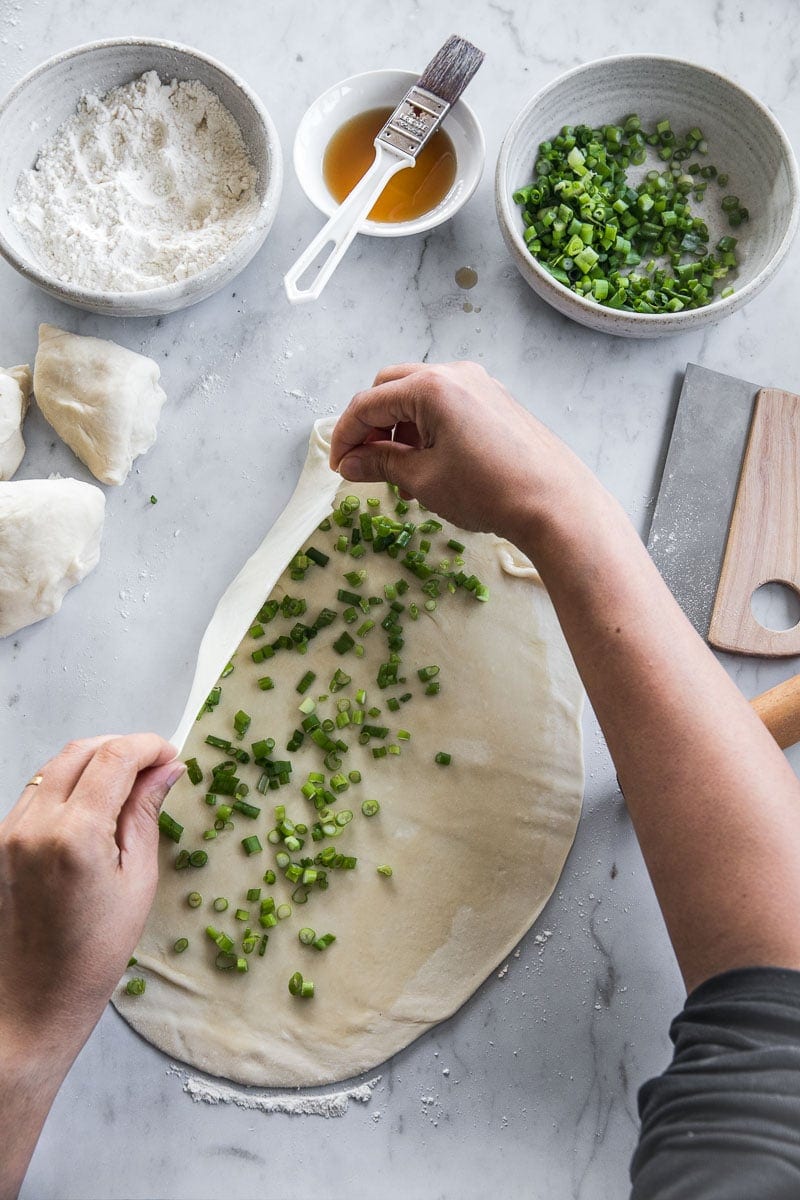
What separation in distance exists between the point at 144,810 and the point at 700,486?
Answer: 930 mm

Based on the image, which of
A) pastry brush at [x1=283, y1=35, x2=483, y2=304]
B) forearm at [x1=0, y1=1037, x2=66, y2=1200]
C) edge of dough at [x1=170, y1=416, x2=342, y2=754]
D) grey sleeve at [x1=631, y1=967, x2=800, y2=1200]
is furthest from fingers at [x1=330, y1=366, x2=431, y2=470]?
forearm at [x1=0, y1=1037, x2=66, y2=1200]

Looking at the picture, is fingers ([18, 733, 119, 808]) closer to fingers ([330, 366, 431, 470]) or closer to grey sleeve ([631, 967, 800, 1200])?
fingers ([330, 366, 431, 470])

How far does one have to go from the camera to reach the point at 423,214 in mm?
1552

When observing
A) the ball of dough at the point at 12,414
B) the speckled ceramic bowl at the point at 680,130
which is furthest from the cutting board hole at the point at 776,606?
the ball of dough at the point at 12,414

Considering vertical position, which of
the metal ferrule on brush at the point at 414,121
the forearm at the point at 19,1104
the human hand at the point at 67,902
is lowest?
the forearm at the point at 19,1104

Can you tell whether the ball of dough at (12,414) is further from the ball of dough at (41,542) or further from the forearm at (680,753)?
the forearm at (680,753)

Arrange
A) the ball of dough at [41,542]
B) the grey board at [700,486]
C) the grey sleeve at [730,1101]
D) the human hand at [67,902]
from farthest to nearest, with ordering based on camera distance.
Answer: the grey board at [700,486]
the ball of dough at [41,542]
the human hand at [67,902]
the grey sleeve at [730,1101]

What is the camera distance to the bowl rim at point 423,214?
1.50 metres

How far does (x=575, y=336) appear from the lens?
1.58m

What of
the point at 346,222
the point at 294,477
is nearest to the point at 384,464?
the point at 294,477

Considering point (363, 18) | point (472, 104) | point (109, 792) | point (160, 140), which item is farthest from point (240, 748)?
point (363, 18)

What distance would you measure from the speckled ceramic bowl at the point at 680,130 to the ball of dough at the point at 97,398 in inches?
23.6

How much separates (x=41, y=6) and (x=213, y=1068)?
168 cm

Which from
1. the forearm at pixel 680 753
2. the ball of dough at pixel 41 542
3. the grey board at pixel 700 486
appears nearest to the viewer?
the forearm at pixel 680 753
